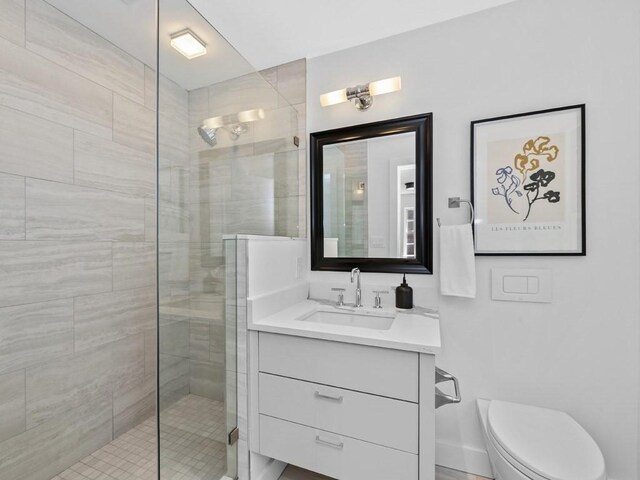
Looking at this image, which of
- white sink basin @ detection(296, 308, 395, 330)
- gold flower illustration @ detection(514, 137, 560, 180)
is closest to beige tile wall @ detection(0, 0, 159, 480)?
white sink basin @ detection(296, 308, 395, 330)

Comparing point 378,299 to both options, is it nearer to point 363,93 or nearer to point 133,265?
point 363,93

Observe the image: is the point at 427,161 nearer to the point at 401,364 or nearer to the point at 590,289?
the point at 590,289

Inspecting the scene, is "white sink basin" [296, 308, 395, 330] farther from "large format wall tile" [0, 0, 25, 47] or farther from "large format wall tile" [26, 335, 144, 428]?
"large format wall tile" [0, 0, 25, 47]

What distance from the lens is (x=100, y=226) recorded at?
170 cm

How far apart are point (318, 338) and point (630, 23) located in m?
1.90

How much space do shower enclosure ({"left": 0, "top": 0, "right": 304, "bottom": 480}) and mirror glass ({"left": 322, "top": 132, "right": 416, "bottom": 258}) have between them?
0.24 m

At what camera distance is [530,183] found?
1.45 meters

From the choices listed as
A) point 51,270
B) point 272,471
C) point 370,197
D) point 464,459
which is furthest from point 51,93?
point 464,459

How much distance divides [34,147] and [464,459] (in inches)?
102

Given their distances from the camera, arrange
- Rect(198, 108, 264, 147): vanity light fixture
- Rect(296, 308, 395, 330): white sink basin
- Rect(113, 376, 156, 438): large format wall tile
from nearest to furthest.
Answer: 1. Rect(198, 108, 264, 147): vanity light fixture
2. Rect(296, 308, 395, 330): white sink basin
3. Rect(113, 376, 156, 438): large format wall tile

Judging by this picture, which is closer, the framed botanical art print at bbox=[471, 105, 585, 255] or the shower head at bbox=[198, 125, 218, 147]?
the shower head at bbox=[198, 125, 218, 147]

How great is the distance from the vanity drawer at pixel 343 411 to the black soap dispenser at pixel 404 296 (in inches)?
22.0

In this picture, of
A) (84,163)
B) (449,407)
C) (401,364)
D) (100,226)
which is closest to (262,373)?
(401,364)

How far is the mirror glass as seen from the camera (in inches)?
66.4
